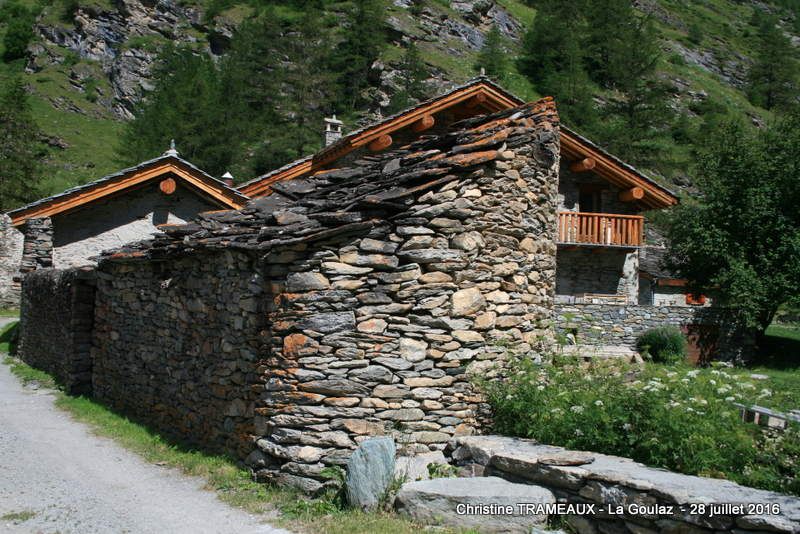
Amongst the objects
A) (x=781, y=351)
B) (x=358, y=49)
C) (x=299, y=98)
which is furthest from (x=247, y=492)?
(x=358, y=49)

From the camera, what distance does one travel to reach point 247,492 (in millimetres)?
6062

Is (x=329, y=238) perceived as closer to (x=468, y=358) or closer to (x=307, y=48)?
(x=468, y=358)

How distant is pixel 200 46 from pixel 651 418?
60.0 m

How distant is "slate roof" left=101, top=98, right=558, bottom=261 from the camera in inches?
245

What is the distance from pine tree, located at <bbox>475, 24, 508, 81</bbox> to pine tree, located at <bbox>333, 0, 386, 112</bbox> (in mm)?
9023

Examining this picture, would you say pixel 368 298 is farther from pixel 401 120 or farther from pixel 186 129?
pixel 186 129

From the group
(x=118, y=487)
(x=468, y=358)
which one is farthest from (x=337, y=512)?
(x=118, y=487)

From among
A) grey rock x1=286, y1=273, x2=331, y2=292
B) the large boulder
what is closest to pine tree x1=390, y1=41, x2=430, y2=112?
grey rock x1=286, y1=273, x2=331, y2=292

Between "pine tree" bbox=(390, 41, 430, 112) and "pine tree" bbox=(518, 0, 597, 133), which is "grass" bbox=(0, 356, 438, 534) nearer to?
"pine tree" bbox=(390, 41, 430, 112)

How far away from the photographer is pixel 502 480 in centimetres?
538

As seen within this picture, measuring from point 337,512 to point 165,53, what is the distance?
46501 millimetres

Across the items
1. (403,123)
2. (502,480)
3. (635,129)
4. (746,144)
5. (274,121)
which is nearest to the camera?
(502,480)

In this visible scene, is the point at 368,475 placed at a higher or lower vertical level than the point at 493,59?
lower

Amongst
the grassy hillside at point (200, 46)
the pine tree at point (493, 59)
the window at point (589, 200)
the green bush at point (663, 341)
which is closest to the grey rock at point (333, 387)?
the green bush at point (663, 341)
